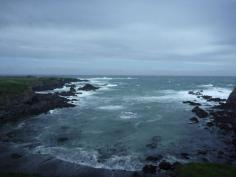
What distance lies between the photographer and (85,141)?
30469 mm

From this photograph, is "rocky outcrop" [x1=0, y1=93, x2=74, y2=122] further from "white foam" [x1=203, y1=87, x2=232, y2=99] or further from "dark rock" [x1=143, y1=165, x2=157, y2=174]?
"white foam" [x1=203, y1=87, x2=232, y2=99]

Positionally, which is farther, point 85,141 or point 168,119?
point 168,119

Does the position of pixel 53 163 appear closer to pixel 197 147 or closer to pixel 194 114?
pixel 197 147

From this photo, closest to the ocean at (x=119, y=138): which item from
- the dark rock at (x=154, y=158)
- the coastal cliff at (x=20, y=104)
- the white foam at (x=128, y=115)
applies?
the white foam at (x=128, y=115)

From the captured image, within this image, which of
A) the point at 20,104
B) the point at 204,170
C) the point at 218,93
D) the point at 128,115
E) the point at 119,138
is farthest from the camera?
the point at 218,93

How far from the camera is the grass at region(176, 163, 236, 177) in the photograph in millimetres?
19266

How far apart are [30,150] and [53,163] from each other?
5.00m

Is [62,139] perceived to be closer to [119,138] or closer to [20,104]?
[119,138]

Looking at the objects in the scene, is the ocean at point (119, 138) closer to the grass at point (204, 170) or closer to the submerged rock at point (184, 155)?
the submerged rock at point (184, 155)

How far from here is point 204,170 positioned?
20.0 metres

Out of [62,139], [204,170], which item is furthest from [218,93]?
[204,170]

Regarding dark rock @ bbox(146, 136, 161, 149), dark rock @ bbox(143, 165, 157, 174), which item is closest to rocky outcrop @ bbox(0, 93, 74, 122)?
dark rock @ bbox(146, 136, 161, 149)

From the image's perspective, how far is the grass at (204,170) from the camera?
19266 millimetres

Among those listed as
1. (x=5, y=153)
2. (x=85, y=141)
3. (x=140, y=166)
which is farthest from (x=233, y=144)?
(x=5, y=153)
